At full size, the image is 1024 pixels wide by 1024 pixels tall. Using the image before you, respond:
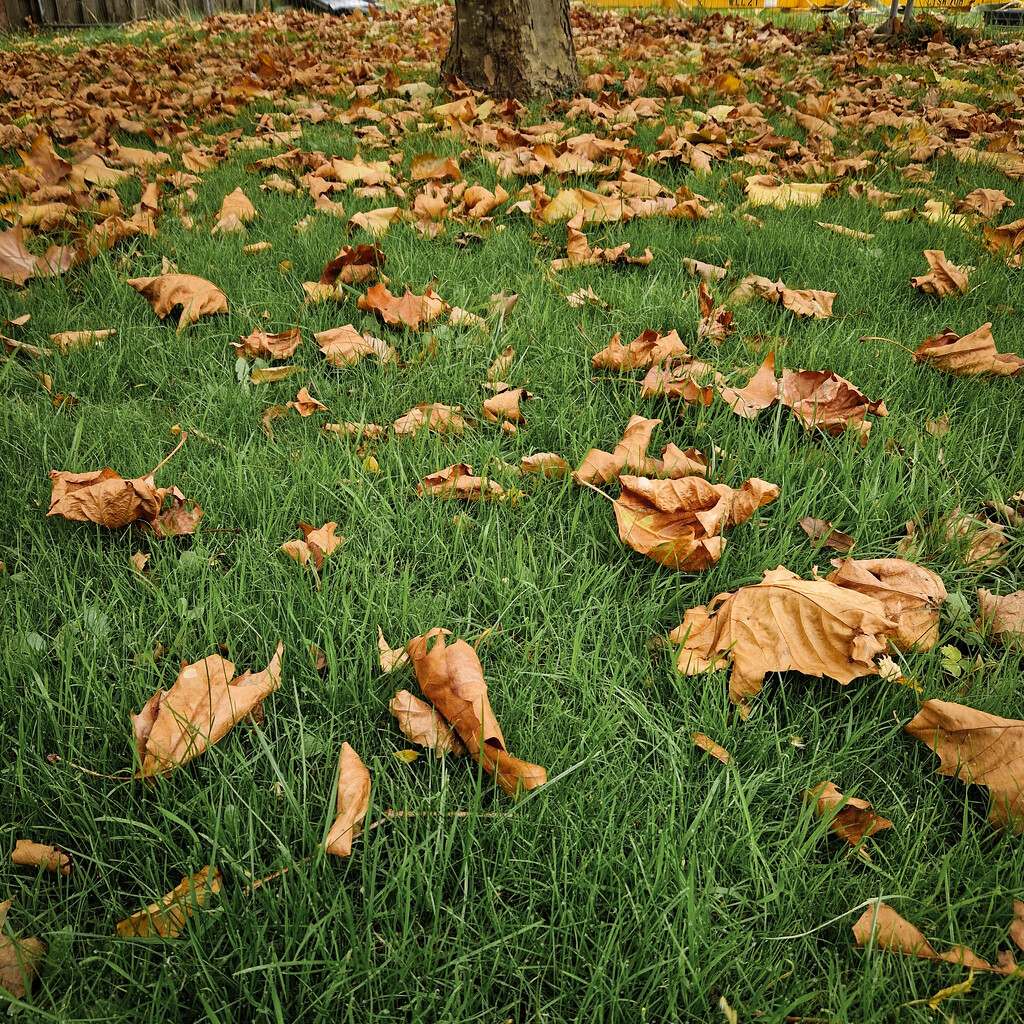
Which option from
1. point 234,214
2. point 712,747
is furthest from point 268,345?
point 712,747

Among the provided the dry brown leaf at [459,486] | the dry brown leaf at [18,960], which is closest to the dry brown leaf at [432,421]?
the dry brown leaf at [459,486]

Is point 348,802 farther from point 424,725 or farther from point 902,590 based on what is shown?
point 902,590

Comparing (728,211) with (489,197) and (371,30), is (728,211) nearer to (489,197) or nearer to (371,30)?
(489,197)

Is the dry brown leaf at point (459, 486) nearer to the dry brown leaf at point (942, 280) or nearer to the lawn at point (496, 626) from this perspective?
the lawn at point (496, 626)

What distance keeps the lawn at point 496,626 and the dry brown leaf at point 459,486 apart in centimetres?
3

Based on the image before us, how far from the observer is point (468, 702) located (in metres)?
1.12

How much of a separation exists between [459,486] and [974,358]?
1476 millimetres

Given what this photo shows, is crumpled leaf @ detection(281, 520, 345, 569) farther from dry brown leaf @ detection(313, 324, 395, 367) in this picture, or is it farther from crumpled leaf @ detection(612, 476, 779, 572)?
dry brown leaf @ detection(313, 324, 395, 367)

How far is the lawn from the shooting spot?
0.89 m

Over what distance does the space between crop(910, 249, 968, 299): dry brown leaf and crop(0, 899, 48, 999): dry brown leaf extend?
277 centimetres

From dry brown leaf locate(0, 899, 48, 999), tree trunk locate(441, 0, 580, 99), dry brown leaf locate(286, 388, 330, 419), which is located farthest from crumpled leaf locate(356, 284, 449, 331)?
tree trunk locate(441, 0, 580, 99)

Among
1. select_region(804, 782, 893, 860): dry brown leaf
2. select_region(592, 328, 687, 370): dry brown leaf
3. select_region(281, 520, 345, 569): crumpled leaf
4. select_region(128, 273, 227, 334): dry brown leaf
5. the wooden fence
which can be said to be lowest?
select_region(804, 782, 893, 860): dry brown leaf

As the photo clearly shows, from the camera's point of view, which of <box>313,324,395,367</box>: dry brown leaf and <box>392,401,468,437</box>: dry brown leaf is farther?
<box>313,324,395,367</box>: dry brown leaf

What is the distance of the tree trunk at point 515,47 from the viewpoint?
4.75m
